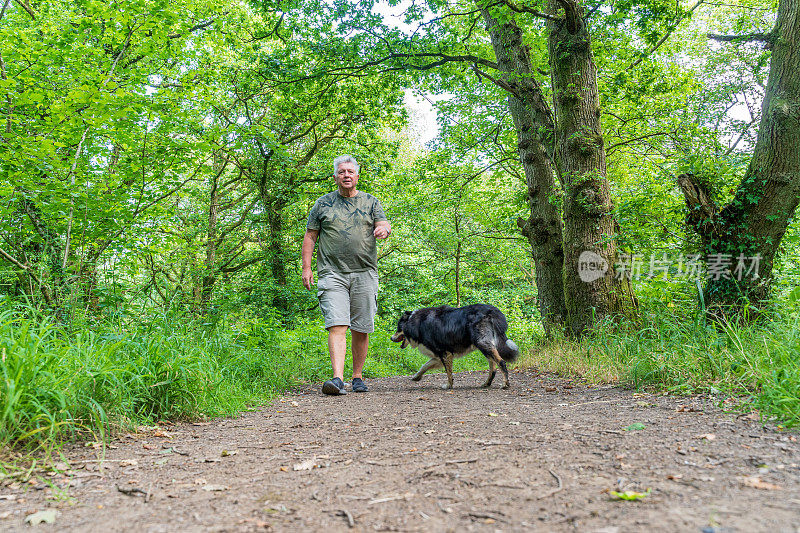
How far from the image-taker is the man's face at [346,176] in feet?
17.9

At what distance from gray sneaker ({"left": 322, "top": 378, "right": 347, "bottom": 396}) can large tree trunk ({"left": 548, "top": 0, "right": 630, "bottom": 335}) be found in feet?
12.1

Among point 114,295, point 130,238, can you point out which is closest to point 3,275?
point 114,295

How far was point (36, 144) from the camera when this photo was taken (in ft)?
16.1

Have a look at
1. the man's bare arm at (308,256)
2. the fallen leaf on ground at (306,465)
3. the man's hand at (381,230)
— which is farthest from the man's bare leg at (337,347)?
the fallen leaf on ground at (306,465)

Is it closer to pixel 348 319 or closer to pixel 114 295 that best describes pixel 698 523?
pixel 348 319

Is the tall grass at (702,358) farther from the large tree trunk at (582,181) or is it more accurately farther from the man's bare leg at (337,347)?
the man's bare leg at (337,347)

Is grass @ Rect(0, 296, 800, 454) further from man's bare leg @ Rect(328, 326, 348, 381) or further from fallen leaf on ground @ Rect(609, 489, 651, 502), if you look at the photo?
fallen leaf on ground @ Rect(609, 489, 651, 502)

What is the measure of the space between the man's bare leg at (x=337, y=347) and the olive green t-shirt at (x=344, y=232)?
2.19ft

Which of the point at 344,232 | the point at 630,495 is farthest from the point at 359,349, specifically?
the point at 630,495

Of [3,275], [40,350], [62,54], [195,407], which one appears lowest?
[195,407]

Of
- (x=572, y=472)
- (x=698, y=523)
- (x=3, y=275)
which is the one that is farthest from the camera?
(x=3, y=275)

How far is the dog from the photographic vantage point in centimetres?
536

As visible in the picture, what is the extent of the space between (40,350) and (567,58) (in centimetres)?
708

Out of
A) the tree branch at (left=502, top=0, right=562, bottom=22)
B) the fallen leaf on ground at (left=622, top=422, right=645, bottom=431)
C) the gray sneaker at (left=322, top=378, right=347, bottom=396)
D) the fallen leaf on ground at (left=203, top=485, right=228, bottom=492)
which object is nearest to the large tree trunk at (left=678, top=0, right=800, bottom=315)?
the tree branch at (left=502, top=0, right=562, bottom=22)
